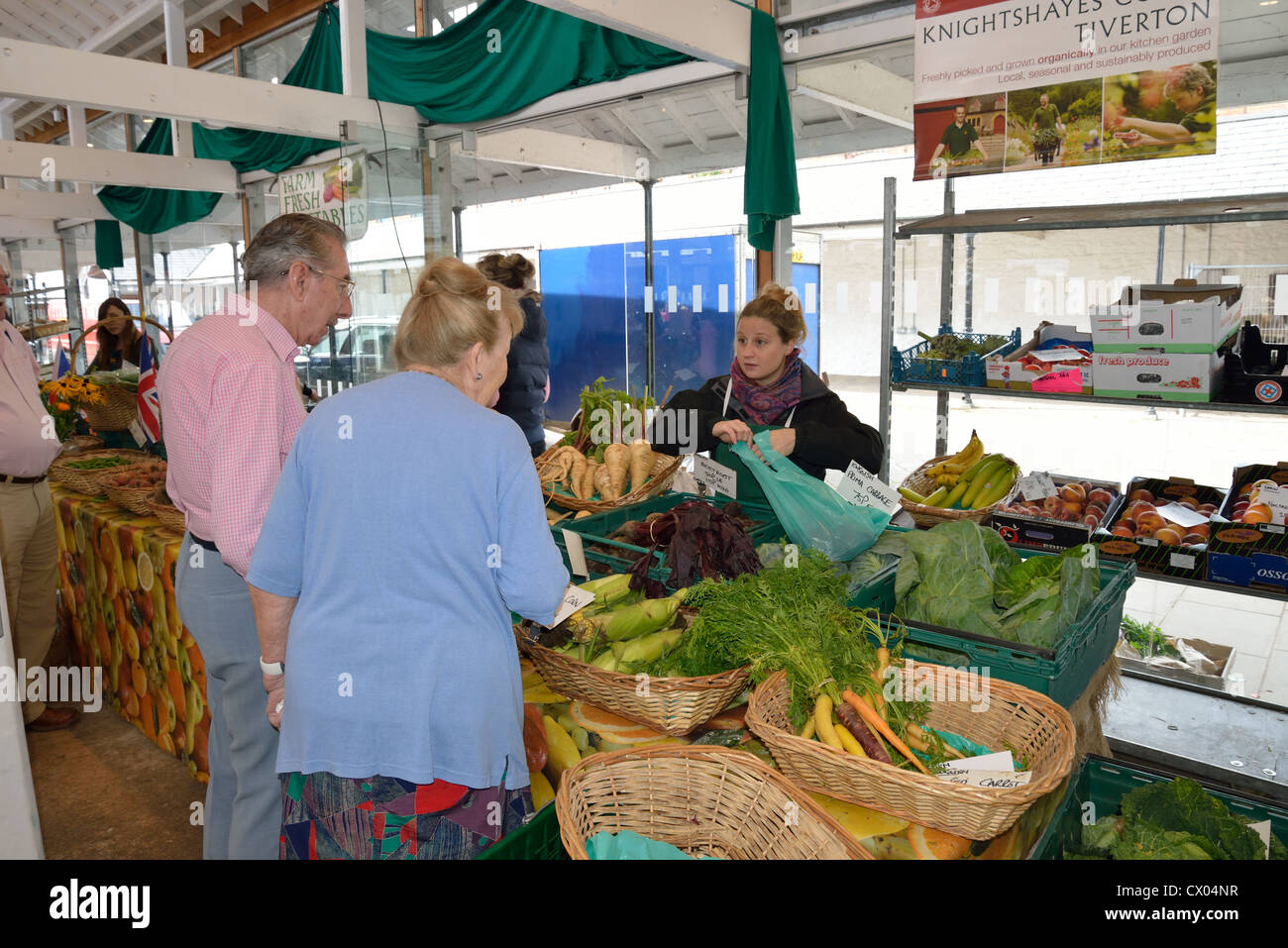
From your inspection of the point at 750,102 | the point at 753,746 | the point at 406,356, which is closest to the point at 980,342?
the point at 750,102

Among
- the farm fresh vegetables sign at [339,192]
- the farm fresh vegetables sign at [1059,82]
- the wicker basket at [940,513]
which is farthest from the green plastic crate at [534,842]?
the farm fresh vegetables sign at [339,192]

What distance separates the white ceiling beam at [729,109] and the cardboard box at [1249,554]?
3.21 metres

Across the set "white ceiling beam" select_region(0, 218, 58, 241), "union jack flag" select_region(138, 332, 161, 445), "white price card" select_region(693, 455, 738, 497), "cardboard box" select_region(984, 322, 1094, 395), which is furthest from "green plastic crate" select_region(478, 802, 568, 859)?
"white ceiling beam" select_region(0, 218, 58, 241)

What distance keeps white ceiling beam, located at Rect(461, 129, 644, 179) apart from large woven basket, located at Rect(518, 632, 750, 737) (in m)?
4.88

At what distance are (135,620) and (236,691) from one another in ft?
5.60

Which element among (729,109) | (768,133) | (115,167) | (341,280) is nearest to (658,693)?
(341,280)

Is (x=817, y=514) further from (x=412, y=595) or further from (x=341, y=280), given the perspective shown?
(x=341, y=280)

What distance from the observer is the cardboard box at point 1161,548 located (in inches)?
123

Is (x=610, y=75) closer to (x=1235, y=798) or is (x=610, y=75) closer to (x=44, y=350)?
(x=1235, y=798)

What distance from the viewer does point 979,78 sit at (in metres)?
3.71

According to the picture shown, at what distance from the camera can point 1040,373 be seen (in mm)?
3568

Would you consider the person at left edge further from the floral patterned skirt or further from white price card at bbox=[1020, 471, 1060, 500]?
white price card at bbox=[1020, 471, 1060, 500]

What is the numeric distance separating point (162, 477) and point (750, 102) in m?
3.26

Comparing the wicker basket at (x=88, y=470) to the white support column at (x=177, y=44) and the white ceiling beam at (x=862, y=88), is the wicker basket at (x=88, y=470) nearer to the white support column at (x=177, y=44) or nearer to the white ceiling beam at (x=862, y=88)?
the white ceiling beam at (x=862, y=88)
